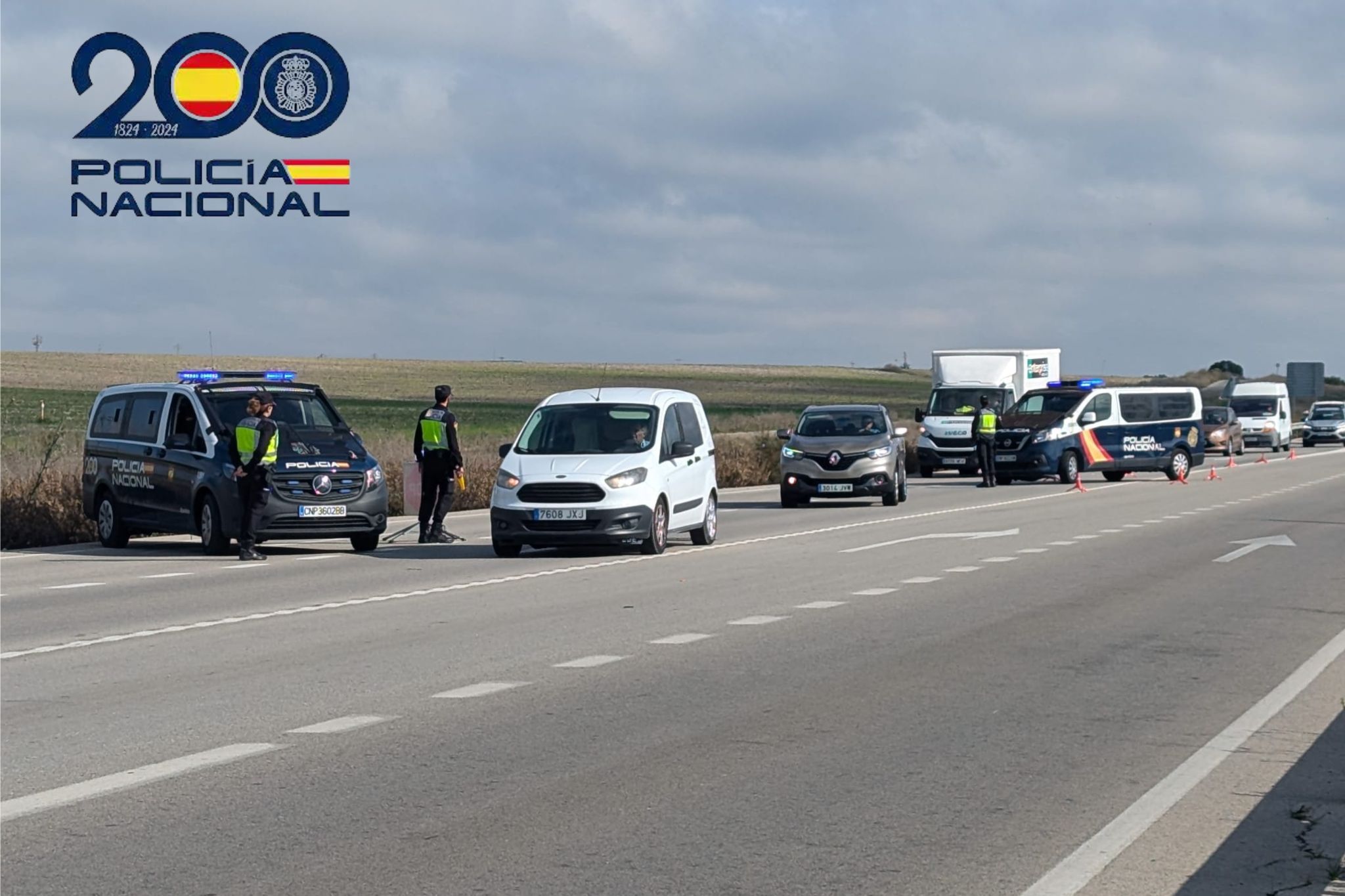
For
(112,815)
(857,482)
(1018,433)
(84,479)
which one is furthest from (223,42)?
(112,815)

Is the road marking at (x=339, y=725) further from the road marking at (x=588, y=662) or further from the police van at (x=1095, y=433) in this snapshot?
the police van at (x=1095, y=433)

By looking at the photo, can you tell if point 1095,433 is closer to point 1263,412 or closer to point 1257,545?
point 1257,545

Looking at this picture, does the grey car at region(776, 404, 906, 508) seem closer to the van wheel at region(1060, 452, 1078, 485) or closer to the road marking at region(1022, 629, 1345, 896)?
the van wheel at region(1060, 452, 1078, 485)

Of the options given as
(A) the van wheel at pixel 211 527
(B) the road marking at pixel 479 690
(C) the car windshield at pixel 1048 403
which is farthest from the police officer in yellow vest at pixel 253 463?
(C) the car windshield at pixel 1048 403

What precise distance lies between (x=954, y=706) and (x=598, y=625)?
434cm

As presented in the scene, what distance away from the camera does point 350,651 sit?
12469mm

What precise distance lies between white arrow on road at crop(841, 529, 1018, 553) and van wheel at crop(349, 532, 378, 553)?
5560 millimetres

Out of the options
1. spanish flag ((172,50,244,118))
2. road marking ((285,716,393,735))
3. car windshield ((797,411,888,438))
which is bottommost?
road marking ((285,716,393,735))

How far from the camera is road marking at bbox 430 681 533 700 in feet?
34.2

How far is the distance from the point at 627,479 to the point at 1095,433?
2180cm

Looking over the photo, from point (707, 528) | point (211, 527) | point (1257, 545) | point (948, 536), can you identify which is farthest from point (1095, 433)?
point (211, 527)

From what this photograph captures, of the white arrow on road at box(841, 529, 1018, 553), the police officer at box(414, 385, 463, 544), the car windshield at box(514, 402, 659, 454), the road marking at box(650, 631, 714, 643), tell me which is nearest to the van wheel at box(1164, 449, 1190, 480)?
the white arrow on road at box(841, 529, 1018, 553)

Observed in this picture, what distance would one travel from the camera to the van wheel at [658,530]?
20.5 metres

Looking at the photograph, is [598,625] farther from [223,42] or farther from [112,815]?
[223,42]
